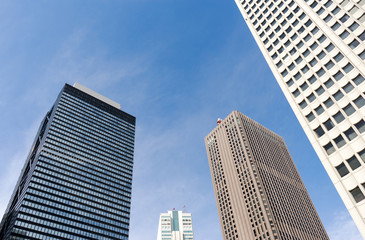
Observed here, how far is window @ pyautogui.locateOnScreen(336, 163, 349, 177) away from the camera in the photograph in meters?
43.0

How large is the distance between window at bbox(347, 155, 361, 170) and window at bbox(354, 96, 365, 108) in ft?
28.5

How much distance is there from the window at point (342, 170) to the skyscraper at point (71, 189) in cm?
13919

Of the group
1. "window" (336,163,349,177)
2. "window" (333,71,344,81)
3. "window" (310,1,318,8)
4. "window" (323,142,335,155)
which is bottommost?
"window" (336,163,349,177)

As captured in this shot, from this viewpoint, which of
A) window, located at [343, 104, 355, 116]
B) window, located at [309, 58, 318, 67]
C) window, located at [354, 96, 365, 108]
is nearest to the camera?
window, located at [354, 96, 365, 108]

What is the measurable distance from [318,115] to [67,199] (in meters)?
144

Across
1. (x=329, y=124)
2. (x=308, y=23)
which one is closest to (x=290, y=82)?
(x=308, y=23)

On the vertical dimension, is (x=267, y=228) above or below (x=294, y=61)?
below

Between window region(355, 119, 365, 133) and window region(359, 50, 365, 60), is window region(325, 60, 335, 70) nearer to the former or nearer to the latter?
window region(359, 50, 365, 60)

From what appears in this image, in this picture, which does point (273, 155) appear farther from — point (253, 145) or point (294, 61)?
point (294, 61)

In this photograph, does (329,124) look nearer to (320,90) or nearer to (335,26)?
(320,90)

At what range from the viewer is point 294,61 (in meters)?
61.2

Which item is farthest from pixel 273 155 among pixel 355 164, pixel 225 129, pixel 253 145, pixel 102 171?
pixel 355 164

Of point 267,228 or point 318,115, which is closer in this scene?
point 318,115

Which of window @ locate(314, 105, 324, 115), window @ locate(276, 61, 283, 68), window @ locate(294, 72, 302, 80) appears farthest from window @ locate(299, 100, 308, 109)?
window @ locate(276, 61, 283, 68)
